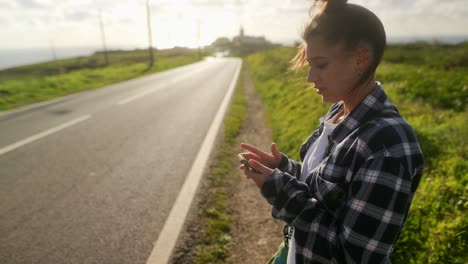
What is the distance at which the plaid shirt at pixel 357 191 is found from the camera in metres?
1.10

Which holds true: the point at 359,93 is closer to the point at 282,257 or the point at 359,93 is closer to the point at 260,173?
the point at 260,173

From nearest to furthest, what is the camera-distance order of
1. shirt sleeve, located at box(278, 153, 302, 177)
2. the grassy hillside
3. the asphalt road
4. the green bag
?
the green bag, shirt sleeve, located at box(278, 153, 302, 177), the grassy hillside, the asphalt road

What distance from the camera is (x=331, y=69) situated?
A: 1.34 m

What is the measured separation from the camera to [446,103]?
618 cm

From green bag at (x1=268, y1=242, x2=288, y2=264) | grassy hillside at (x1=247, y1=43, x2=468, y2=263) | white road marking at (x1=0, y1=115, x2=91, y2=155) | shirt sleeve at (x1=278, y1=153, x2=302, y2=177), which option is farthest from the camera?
white road marking at (x1=0, y1=115, x2=91, y2=155)

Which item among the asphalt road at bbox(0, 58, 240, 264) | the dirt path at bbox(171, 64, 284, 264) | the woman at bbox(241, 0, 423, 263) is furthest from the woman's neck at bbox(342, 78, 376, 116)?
the asphalt road at bbox(0, 58, 240, 264)

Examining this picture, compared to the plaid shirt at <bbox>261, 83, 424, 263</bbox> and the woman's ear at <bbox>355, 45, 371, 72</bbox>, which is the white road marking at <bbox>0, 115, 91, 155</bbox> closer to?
the plaid shirt at <bbox>261, 83, 424, 263</bbox>

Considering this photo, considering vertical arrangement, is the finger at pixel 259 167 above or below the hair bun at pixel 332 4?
below

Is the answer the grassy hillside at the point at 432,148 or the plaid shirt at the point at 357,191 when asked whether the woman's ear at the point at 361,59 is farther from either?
the grassy hillside at the point at 432,148

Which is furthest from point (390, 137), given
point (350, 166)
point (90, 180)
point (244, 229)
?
point (90, 180)

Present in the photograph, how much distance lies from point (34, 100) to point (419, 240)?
13.3m

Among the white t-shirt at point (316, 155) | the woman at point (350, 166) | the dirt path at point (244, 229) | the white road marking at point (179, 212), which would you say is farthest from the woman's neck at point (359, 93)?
the white road marking at point (179, 212)

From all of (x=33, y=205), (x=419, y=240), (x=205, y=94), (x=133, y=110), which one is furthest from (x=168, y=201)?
(x=205, y=94)

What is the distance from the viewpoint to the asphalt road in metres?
3.28
